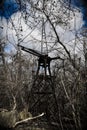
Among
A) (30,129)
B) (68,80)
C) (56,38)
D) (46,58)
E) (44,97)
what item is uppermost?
(56,38)

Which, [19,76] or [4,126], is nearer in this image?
[4,126]

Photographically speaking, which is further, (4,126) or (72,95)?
(4,126)

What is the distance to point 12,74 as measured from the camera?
15.9 m

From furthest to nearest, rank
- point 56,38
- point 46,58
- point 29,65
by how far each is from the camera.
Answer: point 29,65 → point 56,38 → point 46,58

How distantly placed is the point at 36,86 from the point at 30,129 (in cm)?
364

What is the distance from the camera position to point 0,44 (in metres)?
15.4

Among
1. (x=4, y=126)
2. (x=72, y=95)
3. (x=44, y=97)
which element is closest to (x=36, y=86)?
(x=44, y=97)

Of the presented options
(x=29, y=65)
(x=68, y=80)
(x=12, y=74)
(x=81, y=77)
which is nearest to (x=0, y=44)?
(x=12, y=74)

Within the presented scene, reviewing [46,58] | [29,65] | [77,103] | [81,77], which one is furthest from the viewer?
[29,65]

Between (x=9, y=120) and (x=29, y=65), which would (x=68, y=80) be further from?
(x=29, y=65)

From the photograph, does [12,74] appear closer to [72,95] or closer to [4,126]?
[4,126]

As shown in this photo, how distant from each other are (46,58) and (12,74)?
4847 mm

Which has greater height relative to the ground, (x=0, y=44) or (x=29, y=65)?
(x=0, y=44)

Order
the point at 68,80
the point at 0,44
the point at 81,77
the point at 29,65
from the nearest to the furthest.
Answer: the point at 81,77
the point at 68,80
the point at 0,44
the point at 29,65
